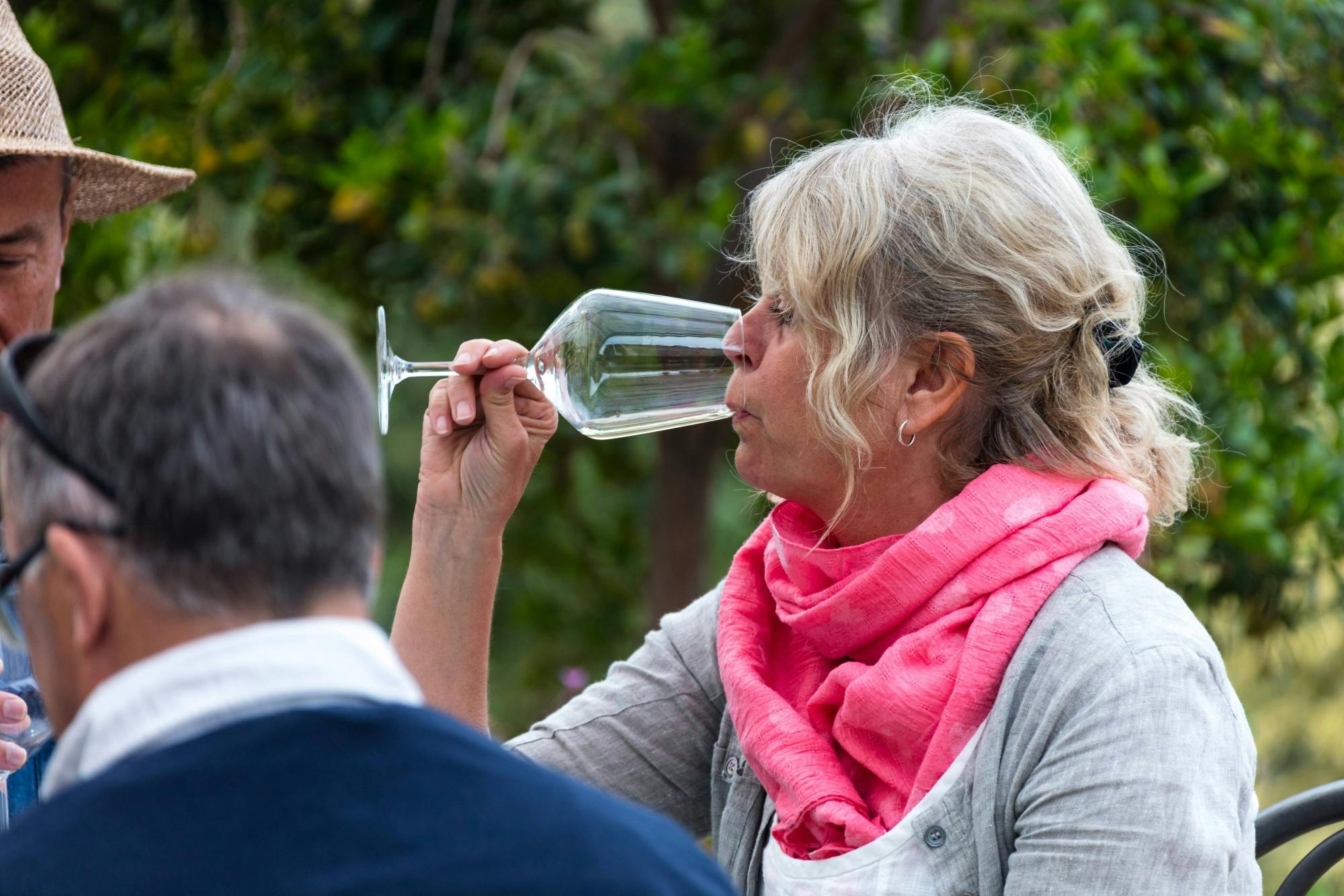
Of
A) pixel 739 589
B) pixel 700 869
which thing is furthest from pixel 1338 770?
pixel 700 869

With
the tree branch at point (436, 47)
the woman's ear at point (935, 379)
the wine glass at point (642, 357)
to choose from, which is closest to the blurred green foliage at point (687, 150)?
the tree branch at point (436, 47)

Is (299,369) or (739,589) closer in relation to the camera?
(299,369)

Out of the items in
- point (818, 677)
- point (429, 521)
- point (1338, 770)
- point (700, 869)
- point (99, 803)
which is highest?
point (99, 803)

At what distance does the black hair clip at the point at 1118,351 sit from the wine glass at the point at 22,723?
1561mm

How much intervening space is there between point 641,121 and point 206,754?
3604 millimetres

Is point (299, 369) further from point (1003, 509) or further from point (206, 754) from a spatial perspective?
point (1003, 509)

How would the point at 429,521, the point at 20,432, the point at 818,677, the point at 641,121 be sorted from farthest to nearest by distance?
the point at 641,121 → the point at 429,521 → the point at 818,677 → the point at 20,432

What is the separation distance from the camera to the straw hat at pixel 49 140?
7.89 feet

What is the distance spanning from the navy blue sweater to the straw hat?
5.17 feet

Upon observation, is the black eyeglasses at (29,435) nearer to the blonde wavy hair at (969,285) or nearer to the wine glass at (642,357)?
the wine glass at (642,357)

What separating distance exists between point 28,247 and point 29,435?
1.36 meters

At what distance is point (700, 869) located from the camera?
127 centimetres

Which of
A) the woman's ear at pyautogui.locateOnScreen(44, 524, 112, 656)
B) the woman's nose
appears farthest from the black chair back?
the woman's ear at pyautogui.locateOnScreen(44, 524, 112, 656)

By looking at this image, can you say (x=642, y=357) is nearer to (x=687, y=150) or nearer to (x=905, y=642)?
(x=905, y=642)
